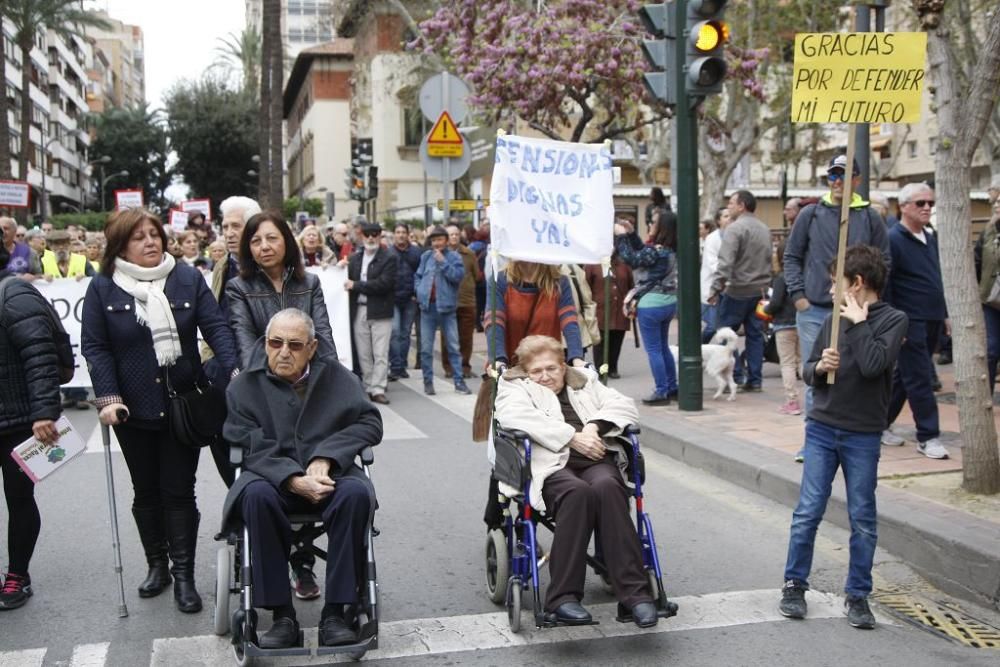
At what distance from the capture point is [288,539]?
182 inches

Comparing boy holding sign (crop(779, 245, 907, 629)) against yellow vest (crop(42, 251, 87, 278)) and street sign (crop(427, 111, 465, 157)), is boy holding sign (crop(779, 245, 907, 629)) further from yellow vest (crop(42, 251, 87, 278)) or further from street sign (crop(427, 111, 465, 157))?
yellow vest (crop(42, 251, 87, 278))

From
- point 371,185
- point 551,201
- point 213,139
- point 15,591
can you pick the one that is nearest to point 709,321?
point 551,201

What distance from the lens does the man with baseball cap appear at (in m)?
7.43

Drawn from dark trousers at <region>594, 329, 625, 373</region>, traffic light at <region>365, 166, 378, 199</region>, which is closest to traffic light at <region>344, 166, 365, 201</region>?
traffic light at <region>365, 166, 378, 199</region>

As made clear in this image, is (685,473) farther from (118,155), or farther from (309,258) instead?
(118,155)

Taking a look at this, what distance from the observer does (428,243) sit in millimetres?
12945

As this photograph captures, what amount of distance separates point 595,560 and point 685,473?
332 cm

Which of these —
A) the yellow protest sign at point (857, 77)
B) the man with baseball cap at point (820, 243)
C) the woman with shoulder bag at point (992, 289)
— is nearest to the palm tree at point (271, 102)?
the woman with shoulder bag at point (992, 289)

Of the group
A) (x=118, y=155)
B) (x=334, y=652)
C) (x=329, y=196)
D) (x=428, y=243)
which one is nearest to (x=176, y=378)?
(x=334, y=652)

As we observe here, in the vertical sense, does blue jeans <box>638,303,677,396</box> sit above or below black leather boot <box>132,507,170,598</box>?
above

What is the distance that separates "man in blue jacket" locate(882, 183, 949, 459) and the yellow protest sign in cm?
206

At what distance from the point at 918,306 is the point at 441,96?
7734 millimetres

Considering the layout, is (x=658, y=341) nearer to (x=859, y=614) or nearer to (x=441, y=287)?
(x=441, y=287)

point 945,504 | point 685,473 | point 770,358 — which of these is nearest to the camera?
point 945,504
